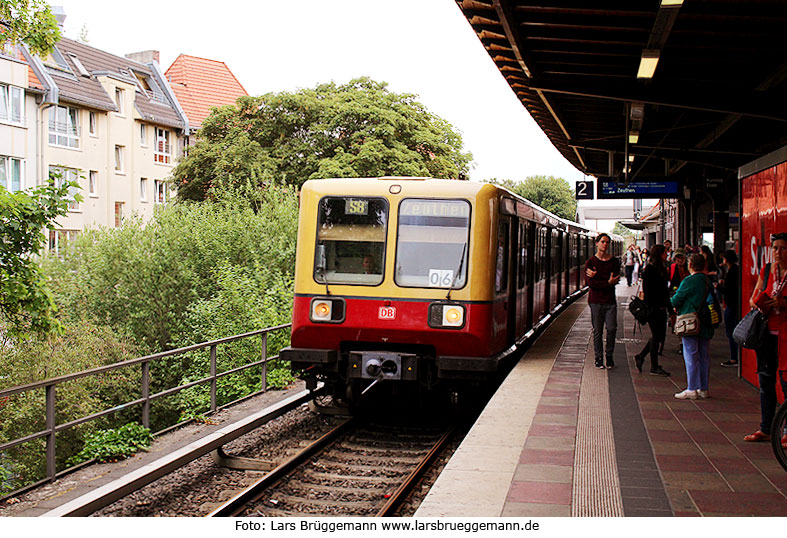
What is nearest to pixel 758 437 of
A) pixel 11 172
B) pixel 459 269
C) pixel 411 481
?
pixel 411 481

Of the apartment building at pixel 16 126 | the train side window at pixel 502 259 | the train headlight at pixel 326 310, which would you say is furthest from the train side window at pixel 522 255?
the apartment building at pixel 16 126

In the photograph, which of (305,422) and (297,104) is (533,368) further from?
(297,104)

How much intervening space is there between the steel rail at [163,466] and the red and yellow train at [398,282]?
858 millimetres

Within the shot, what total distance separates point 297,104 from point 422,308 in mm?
29247

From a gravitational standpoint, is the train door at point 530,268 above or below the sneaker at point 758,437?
above

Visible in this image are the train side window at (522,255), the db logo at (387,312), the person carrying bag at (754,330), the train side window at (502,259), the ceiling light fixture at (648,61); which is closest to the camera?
the person carrying bag at (754,330)

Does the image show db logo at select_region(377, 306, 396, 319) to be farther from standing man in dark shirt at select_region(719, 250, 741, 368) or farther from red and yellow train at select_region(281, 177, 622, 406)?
standing man in dark shirt at select_region(719, 250, 741, 368)

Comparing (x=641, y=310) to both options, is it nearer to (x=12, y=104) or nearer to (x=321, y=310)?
(x=321, y=310)

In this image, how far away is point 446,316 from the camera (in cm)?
990

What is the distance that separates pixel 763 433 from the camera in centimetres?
730

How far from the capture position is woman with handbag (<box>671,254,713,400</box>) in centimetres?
901

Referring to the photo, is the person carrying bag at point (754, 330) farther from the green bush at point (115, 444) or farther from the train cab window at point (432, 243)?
the green bush at point (115, 444)

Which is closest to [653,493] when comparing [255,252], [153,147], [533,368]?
[533,368]

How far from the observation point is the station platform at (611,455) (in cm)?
555
